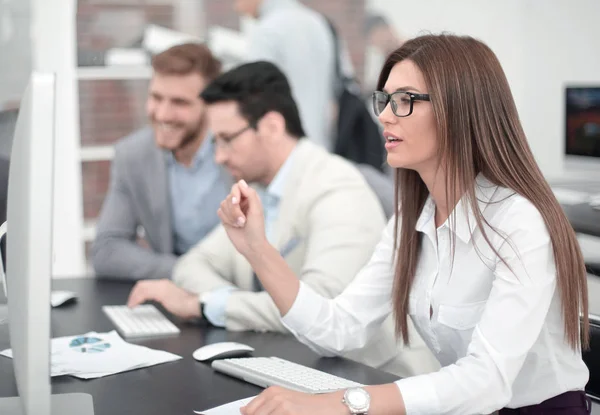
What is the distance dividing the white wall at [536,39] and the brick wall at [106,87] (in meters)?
1.45

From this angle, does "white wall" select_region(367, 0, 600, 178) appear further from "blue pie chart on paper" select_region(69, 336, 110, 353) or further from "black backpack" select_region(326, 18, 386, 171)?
"blue pie chart on paper" select_region(69, 336, 110, 353)

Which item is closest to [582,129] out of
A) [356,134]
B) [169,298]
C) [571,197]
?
[571,197]

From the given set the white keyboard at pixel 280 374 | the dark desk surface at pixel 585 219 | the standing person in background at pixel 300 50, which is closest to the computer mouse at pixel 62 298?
the white keyboard at pixel 280 374

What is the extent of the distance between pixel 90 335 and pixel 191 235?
1044 millimetres

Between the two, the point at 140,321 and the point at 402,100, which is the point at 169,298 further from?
the point at 402,100

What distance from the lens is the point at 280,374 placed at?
4.83 ft

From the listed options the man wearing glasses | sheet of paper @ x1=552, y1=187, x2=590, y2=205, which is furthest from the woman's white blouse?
sheet of paper @ x1=552, y1=187, x2=590, y2=205

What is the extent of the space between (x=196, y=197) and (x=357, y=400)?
1737 millimetres

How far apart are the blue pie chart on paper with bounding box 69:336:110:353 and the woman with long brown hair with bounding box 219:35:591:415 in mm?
378

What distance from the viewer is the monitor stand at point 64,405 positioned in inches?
50.3

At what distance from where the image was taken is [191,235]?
2861mm

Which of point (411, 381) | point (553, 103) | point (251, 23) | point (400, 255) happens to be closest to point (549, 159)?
point (553, 103)

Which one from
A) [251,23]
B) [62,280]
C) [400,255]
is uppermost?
[251,23]

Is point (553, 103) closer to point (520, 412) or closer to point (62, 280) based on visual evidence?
point (62, 280)
